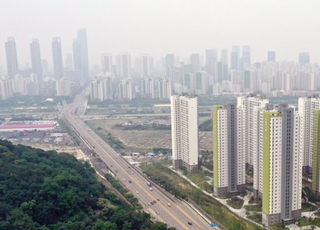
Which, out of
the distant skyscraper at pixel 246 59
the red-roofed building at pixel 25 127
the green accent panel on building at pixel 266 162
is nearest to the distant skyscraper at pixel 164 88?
the red-roofed building at pixel 25 127

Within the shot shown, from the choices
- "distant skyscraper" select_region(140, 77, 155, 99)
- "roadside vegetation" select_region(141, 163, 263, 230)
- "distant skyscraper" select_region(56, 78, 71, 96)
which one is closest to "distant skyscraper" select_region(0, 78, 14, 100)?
"distant skyscraper" select_region(56, 78, 71, 96)

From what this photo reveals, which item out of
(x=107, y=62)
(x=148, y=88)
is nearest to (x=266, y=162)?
(x=148, y=88)

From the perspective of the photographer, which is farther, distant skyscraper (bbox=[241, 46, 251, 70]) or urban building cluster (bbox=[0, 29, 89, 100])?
distant skyscraper (bbox=[241, 46, 251, 70])

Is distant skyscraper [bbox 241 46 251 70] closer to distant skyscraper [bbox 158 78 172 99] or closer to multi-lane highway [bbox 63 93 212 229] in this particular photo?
distant skyscraper [bbox 158 78 172 99]

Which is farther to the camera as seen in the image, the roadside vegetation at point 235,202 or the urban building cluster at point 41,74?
the urban building cluster at point 41,74

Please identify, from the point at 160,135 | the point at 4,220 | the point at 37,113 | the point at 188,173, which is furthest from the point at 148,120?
the point at 4,220

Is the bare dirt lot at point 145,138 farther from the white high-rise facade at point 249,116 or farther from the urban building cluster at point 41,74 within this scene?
the urban building cluster at point 41,74

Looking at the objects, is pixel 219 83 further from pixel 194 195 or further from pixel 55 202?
pixel 55 202
